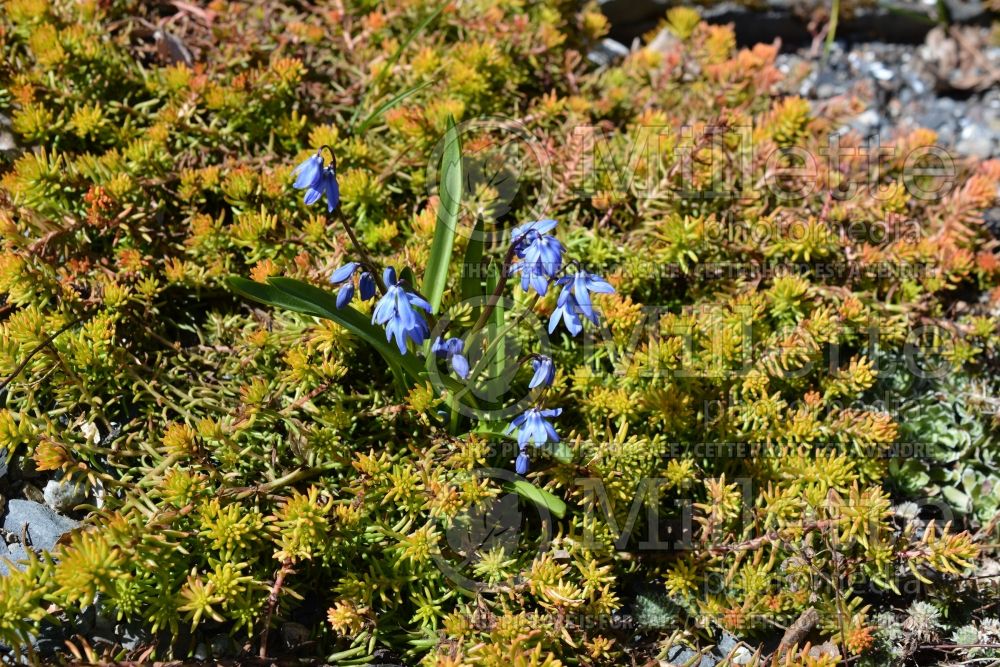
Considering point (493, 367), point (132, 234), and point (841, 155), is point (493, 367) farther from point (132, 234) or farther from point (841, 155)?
point (841, 155)

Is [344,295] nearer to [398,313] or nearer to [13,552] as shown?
[398,313]

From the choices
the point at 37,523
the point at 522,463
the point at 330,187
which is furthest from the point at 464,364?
the point at 37,523

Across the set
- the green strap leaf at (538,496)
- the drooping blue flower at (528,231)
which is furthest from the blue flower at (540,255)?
the green strap leaf at (538,496)

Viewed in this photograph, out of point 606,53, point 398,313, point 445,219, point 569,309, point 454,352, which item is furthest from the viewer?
point 606,53

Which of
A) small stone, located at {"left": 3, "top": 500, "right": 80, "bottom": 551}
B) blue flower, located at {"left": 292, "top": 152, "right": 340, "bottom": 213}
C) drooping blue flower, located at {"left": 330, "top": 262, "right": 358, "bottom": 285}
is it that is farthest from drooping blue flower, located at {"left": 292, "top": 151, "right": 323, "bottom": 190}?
small stone, located at {"left": 3, "top": 500, "right": 80, "bottom": 551}

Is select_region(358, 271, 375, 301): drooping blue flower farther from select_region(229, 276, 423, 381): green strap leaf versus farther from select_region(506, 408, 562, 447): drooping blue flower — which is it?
select_region(506, 408, 562, 447): drooping blue flower

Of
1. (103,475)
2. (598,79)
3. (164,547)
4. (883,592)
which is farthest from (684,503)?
(598,79)

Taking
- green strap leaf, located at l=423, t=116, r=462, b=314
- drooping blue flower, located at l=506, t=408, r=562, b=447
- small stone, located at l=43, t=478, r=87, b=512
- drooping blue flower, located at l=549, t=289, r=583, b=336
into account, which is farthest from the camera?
green strap leaf, located at l=423, t=116, r=462, b=314
